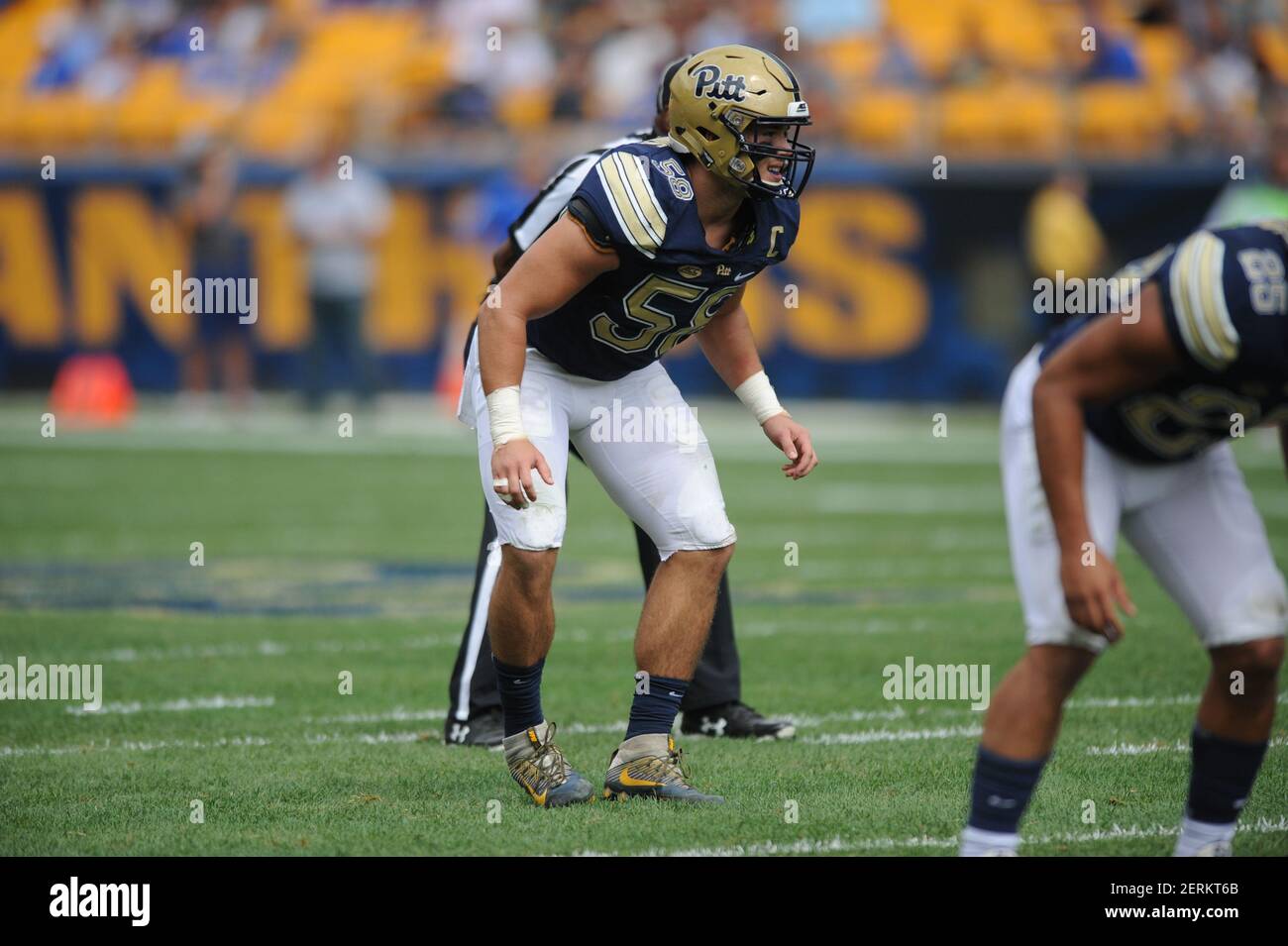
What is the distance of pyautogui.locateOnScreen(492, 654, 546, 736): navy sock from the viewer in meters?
4.59

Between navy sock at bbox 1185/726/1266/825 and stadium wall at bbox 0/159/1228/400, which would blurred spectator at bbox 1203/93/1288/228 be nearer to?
navy sock at bbox 1185/726/1266/825

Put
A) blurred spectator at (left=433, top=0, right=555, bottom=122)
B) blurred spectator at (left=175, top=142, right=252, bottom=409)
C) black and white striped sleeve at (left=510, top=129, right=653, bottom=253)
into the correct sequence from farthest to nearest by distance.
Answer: blurred spectator at (left=433, top=0, right=555, bottom=122)
blurred spectator at (left=175, top=142, right=252, bottom=409)
black and white striped sleeve at (left=510, top=129, right=653, bottom=253)

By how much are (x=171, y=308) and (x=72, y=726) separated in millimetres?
14277

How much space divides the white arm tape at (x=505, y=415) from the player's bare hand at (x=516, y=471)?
0.02m

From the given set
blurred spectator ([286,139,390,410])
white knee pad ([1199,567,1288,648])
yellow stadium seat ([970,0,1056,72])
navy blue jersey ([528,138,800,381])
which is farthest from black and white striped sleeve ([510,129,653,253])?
yellow stadium seat ([970,0,1056,72])

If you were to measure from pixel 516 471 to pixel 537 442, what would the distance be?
356mm

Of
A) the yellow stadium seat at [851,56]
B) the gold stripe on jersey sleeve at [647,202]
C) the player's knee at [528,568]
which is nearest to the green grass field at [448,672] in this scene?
the player's knee at [528,568]

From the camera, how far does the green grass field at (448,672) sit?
429 cm

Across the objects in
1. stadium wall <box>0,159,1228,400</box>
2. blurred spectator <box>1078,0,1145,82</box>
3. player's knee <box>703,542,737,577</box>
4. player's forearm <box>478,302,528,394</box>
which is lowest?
player's knee <box>703,542,737,577</box>

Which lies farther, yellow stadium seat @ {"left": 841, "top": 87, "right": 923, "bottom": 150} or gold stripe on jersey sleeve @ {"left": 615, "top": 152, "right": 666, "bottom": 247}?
yellow stadium seat @ {"left": 841, "top": 87, "right": 923, "bottom": 150}

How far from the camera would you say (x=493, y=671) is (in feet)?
17.6

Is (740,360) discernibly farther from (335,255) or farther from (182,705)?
(335,255)

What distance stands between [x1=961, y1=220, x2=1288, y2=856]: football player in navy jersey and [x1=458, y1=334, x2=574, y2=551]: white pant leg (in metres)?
1.22
